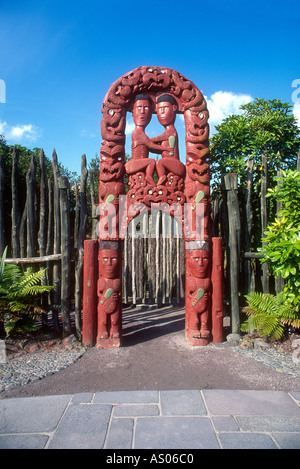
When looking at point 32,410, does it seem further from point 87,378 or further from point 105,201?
point 105,201

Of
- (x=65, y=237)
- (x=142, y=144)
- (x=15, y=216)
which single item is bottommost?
(x=65, y=237)

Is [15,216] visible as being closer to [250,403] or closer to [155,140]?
[155,140]

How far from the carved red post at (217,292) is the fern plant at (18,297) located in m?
2.45

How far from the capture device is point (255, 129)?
612cm

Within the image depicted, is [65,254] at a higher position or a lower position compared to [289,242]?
lower

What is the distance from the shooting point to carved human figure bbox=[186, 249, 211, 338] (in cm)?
430

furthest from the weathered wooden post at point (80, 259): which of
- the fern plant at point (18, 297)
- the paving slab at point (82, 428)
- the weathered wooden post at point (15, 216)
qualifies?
the paving slab at point (82, 428)

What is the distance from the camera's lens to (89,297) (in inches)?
167

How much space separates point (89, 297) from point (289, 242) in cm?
284

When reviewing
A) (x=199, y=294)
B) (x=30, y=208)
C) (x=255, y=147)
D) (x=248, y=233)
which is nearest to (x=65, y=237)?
(x=30, y=208)

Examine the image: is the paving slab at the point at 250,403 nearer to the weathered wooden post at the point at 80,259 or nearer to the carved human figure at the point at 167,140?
the weathered wooden post at the point at 80,259

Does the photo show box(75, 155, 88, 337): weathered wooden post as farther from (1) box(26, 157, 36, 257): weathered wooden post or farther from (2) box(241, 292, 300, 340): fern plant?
(2) box(241, 292, 300, 340): fern plant

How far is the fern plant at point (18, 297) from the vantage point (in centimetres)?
407
